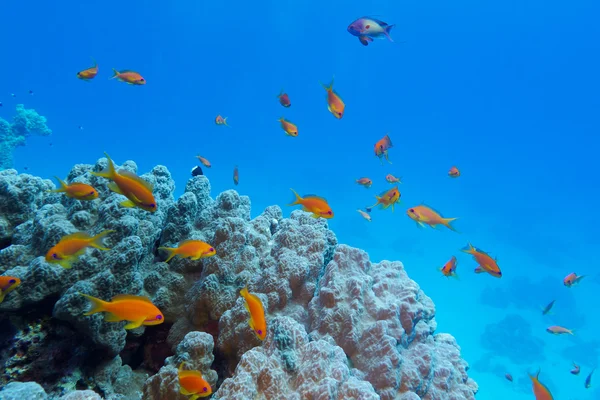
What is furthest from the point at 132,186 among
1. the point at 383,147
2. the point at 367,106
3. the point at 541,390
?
the point at 367,106

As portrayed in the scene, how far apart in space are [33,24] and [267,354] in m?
153

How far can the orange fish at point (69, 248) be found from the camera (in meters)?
2.57

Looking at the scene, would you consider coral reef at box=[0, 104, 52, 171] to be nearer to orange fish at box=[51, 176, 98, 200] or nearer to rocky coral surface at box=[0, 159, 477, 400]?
rocky coral surface at box=[0, 159, 477, 400]

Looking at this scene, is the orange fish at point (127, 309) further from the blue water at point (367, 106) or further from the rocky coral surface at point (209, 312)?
the blue water at point (367, 106)

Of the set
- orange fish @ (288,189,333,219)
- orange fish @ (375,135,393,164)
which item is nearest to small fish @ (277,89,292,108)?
orange fish @ (375,135,393,164)

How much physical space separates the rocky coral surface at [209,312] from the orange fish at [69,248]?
0.81 ft

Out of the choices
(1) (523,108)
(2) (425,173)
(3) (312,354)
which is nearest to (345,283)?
(3) (312,354)

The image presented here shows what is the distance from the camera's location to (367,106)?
4791 inches

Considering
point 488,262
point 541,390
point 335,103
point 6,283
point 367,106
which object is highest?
point 367,106

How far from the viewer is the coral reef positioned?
82.0 feet

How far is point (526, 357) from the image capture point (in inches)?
1206

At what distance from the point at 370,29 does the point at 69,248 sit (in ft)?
13.8

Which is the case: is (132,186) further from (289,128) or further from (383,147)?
(383,147)

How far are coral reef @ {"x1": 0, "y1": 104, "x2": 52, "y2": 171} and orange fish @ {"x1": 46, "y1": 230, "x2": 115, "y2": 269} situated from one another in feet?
95.4
